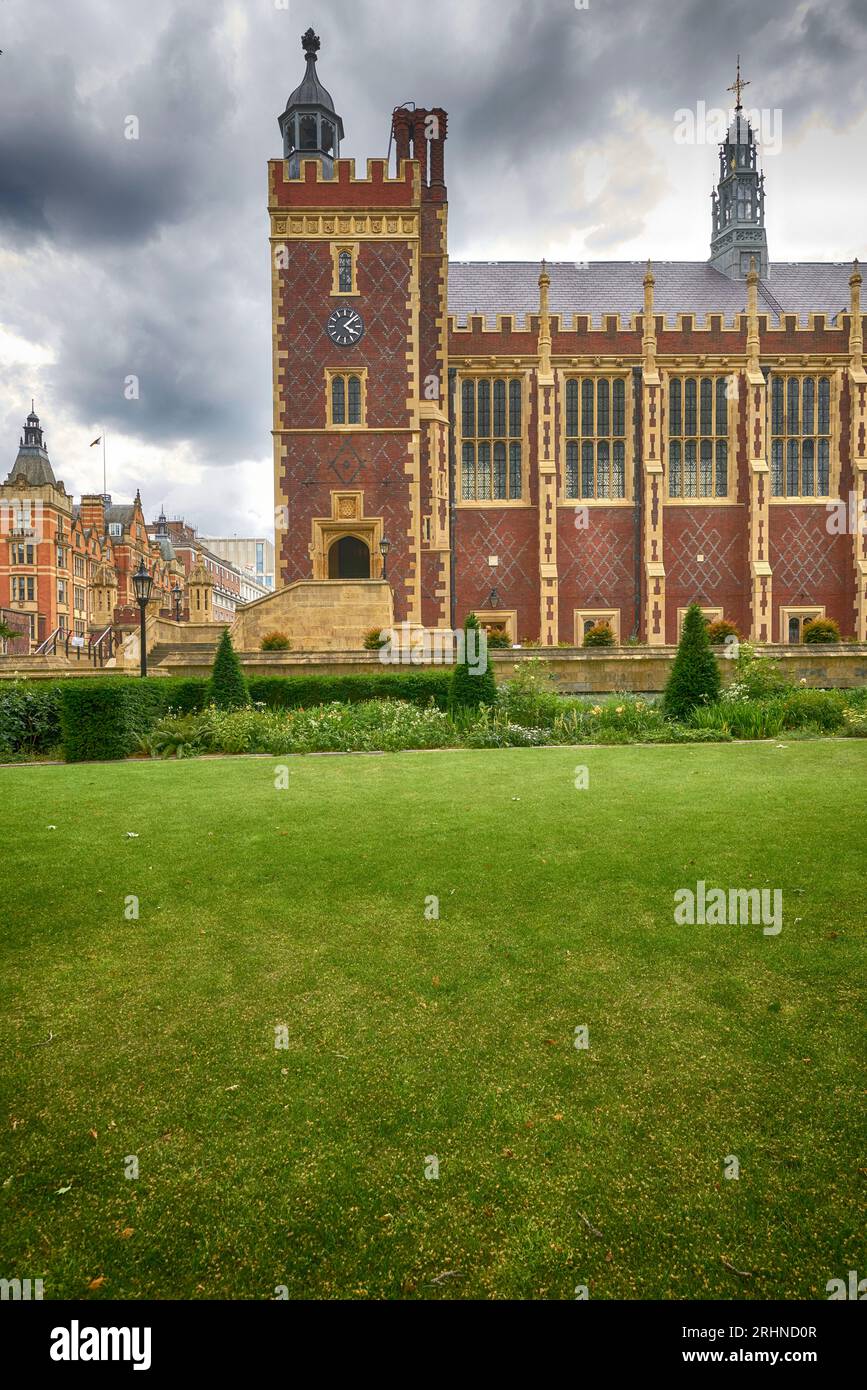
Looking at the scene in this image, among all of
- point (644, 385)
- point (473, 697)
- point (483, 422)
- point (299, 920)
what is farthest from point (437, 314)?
point (299, 920)

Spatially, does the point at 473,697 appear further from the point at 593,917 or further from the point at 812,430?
the point at 812,430

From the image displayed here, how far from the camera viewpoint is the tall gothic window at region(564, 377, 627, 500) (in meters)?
27.3

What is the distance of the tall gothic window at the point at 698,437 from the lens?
27500 mm

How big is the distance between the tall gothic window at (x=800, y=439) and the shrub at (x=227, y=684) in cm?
2436

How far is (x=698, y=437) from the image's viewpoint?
27.6 metres

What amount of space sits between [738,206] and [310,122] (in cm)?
2263

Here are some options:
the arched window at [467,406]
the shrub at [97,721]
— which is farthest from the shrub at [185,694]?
the arched window at [467,406]

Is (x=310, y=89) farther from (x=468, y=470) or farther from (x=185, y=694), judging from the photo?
(x=185, y=694)

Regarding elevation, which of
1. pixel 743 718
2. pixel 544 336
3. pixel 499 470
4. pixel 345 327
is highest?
pixel 544 336

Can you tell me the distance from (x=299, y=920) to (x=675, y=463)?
2834 cm

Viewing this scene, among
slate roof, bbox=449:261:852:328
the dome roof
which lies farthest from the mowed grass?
the dome roof

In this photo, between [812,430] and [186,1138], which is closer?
[186,1138]

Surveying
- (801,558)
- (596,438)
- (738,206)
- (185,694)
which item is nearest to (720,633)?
(801,558)

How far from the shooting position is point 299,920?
4359 millimetres
